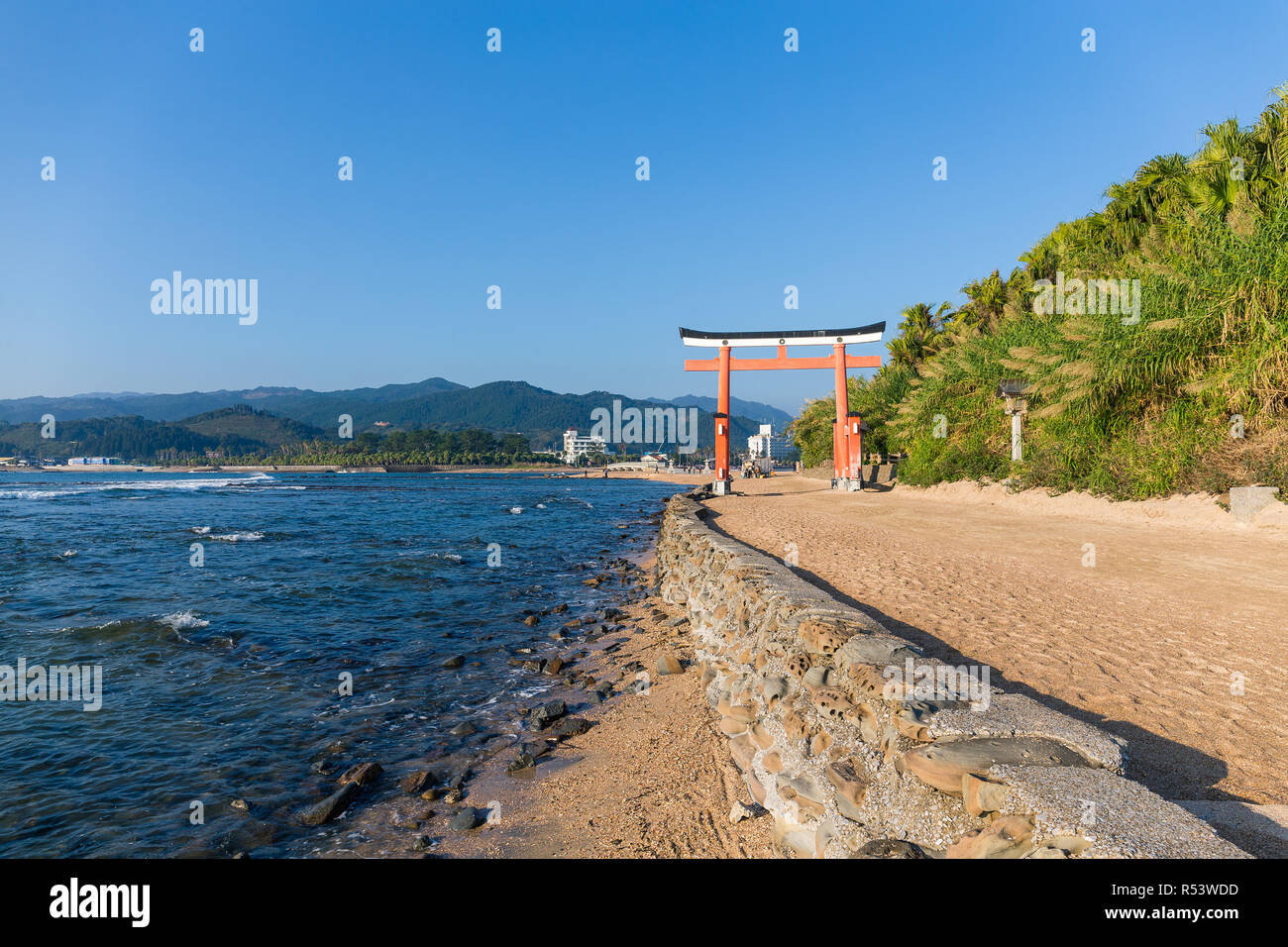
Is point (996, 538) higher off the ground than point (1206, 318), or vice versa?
point (1206, 318)

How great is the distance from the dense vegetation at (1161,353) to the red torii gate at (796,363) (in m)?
4.06

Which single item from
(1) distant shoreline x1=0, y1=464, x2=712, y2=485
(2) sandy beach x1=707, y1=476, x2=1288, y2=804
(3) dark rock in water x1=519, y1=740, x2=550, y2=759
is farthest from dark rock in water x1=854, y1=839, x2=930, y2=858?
(1) distant shoreline x1=0, y1=464, x2=712, y2=485

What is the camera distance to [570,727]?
6.51 metres

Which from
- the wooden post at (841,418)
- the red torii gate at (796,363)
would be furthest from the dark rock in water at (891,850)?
the wooden post at (841,418)

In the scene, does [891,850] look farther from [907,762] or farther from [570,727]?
[570,727]

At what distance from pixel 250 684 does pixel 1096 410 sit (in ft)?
63.7

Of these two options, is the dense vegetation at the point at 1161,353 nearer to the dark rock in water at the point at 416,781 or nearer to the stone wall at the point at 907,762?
the stone wall at the point at 907,762

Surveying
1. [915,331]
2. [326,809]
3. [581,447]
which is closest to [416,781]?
[326,809]

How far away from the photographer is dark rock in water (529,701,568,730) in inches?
263

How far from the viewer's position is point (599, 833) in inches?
176

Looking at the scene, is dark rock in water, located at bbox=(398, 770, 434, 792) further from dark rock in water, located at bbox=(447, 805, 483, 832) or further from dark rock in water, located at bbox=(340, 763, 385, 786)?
dark rock in water, located at bbox=(447, 805, 483, 832)
